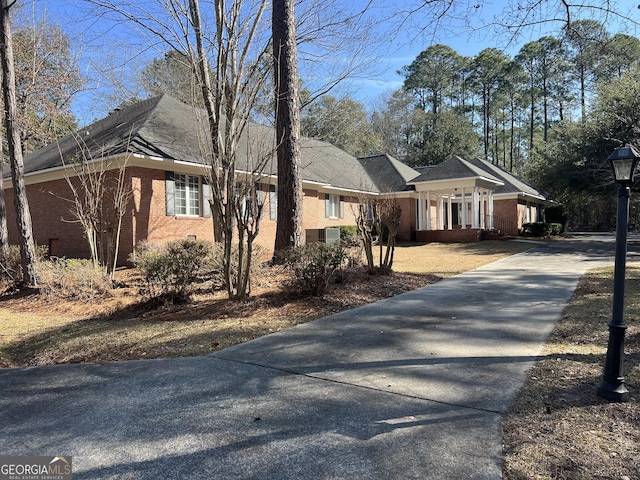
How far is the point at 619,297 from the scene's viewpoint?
355 centimetres

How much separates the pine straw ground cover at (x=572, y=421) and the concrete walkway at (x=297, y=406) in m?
0.14

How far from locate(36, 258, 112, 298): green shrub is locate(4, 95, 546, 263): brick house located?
2317 millimetres

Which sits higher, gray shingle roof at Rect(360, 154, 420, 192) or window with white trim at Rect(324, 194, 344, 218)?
gray shingle roof at Rect(360, 154, 420, 192)

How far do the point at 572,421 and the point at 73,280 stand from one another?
9598 mm

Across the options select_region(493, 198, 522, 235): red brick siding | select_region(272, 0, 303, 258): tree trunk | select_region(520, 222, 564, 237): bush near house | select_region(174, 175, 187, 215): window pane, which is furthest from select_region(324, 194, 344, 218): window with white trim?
select_region(520, 222, 564, 237): bush near house

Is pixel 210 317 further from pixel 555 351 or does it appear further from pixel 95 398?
pixel 555 351

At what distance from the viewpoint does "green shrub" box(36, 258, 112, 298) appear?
9.05 metres

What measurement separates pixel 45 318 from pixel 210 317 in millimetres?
3466

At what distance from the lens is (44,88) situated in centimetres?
2281

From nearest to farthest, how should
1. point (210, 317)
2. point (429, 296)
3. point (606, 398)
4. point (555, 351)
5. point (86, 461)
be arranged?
point (86, 461) → point (606, 398) → point (555, 351) → point (210, 317) → point (429, 296)

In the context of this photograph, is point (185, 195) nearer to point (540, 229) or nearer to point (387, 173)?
point (387, 173)

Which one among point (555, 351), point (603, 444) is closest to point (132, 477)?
point (603, 444)

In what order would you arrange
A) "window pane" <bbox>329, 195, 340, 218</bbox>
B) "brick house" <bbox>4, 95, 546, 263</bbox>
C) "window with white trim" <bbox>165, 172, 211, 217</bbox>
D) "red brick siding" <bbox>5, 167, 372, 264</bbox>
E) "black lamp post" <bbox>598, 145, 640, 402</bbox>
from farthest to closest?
"window pane" <bbox>329, 195, 340, 218</bbox>, "window with white trim" <bbox>165, 172, 211, 217</bbox>, "red brick siding" <bbox>5, 167, 372, 264</bbox>, "brick house" <bbox>4, 95, 546, 263</bbox>, "black lamp post" <bbox>598, 145, 640, 402</bbox>

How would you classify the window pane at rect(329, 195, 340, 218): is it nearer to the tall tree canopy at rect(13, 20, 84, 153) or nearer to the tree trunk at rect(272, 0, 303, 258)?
the tree trunk at rect(272, 0, 303, 258)
